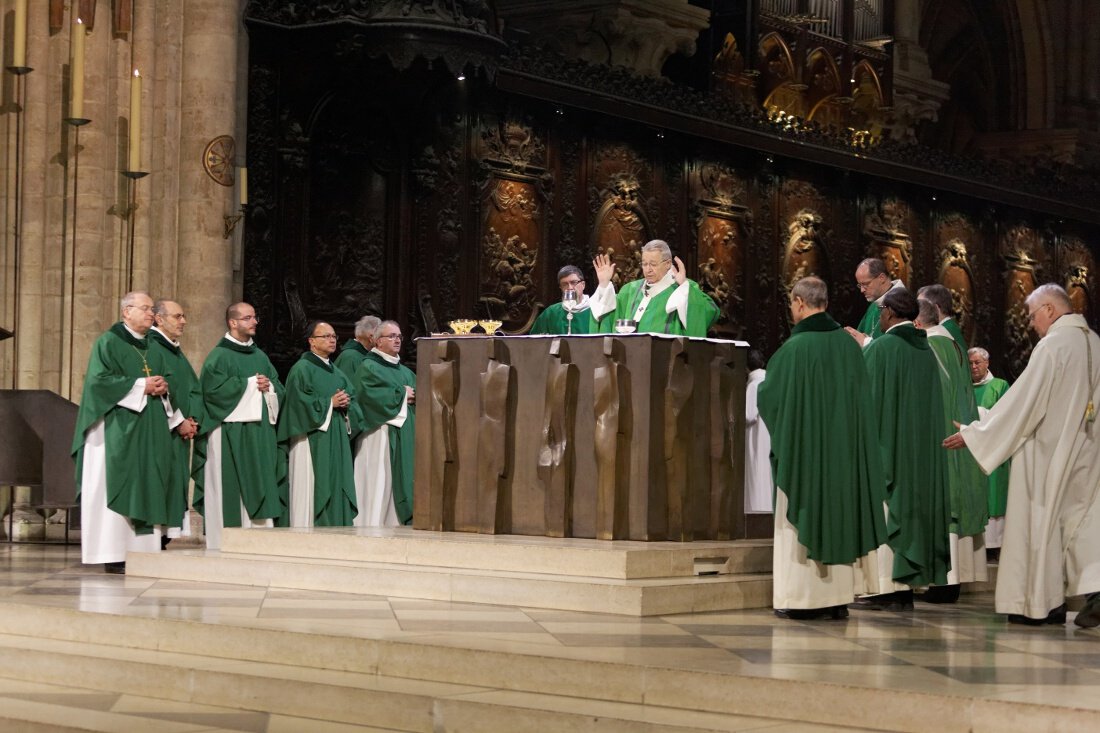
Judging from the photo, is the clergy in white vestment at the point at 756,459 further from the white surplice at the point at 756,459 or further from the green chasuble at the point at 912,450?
the green chasuble at the point at 912,450

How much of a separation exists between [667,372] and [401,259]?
5.58m

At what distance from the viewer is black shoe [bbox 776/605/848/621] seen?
8039 mm

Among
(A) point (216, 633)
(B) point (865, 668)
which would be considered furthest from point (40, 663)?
(B) point (865, 668)

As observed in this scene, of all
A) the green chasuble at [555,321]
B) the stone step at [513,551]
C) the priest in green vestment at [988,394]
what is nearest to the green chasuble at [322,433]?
the green chasuble at [555,321]

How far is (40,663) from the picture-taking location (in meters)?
7.14

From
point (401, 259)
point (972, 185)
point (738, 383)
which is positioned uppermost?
point (972, 185)

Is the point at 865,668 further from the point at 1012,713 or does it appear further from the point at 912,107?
the point at 912,107

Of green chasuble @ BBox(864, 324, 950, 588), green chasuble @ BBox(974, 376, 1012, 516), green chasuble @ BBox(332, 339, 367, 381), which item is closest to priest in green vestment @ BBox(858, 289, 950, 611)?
green chasuble @ BBox(864, 324, 950, 588)

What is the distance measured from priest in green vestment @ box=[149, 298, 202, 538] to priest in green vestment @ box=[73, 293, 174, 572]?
12 cm

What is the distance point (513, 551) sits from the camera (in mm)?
8344

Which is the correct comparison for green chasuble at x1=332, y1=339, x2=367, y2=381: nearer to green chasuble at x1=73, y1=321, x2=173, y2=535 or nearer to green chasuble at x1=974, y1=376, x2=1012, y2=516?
green chasuble at x1=73, y1=321, x2=173, y2=535

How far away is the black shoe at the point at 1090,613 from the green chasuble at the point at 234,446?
5450 millimetres

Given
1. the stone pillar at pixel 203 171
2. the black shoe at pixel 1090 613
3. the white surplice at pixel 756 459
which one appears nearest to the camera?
the black shoe at pixel 1090 613

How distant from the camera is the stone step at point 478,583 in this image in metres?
7.79
